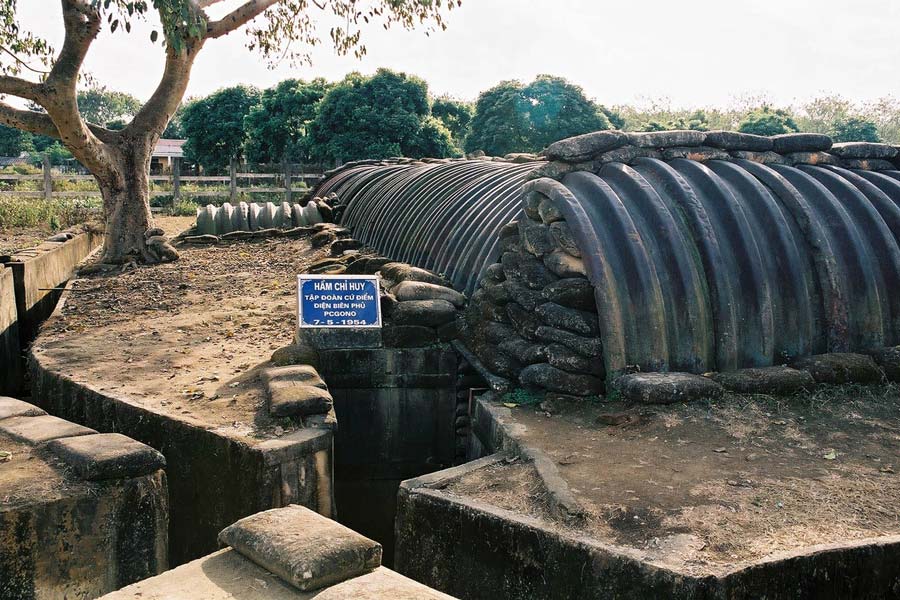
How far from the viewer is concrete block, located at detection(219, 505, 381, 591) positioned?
2.89m

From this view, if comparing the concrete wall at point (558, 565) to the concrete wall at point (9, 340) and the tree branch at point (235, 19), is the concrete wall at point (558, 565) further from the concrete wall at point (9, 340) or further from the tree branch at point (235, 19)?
the tree branch at point (235, 19)

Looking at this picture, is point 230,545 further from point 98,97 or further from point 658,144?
point 98,97

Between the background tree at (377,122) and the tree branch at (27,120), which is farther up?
the background tree at (377,122)

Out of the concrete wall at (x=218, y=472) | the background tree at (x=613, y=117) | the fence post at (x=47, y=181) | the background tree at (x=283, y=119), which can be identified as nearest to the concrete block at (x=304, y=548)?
the concrete wall at (x=218, y=472)

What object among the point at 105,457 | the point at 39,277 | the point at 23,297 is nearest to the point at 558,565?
the point at 105,457

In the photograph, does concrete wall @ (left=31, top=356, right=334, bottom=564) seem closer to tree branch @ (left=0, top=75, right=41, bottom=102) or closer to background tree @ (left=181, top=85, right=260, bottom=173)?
tree branch @ (left=0, top=75, right=41, bottom=102)

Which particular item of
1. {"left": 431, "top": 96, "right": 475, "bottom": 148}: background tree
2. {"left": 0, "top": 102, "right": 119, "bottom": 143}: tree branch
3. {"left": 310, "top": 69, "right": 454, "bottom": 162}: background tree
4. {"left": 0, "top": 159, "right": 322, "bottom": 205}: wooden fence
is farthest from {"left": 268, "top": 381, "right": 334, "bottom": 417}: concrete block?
{"left": 431, "top": 96, "right": 475, "bottom": 148}: background tree

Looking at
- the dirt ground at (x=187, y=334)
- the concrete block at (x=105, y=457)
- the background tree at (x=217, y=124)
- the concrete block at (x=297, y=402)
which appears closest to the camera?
the concrete block at (x=105, y=457)

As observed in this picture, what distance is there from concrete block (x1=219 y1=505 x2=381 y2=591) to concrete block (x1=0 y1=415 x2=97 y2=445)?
1.63 meters

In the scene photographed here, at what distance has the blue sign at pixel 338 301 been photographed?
22.1 ft

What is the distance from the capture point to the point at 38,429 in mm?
4523

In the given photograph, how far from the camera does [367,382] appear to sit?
6883 millimetres

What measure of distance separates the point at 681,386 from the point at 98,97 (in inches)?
2983

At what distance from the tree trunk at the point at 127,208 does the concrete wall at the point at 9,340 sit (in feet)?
11.7
